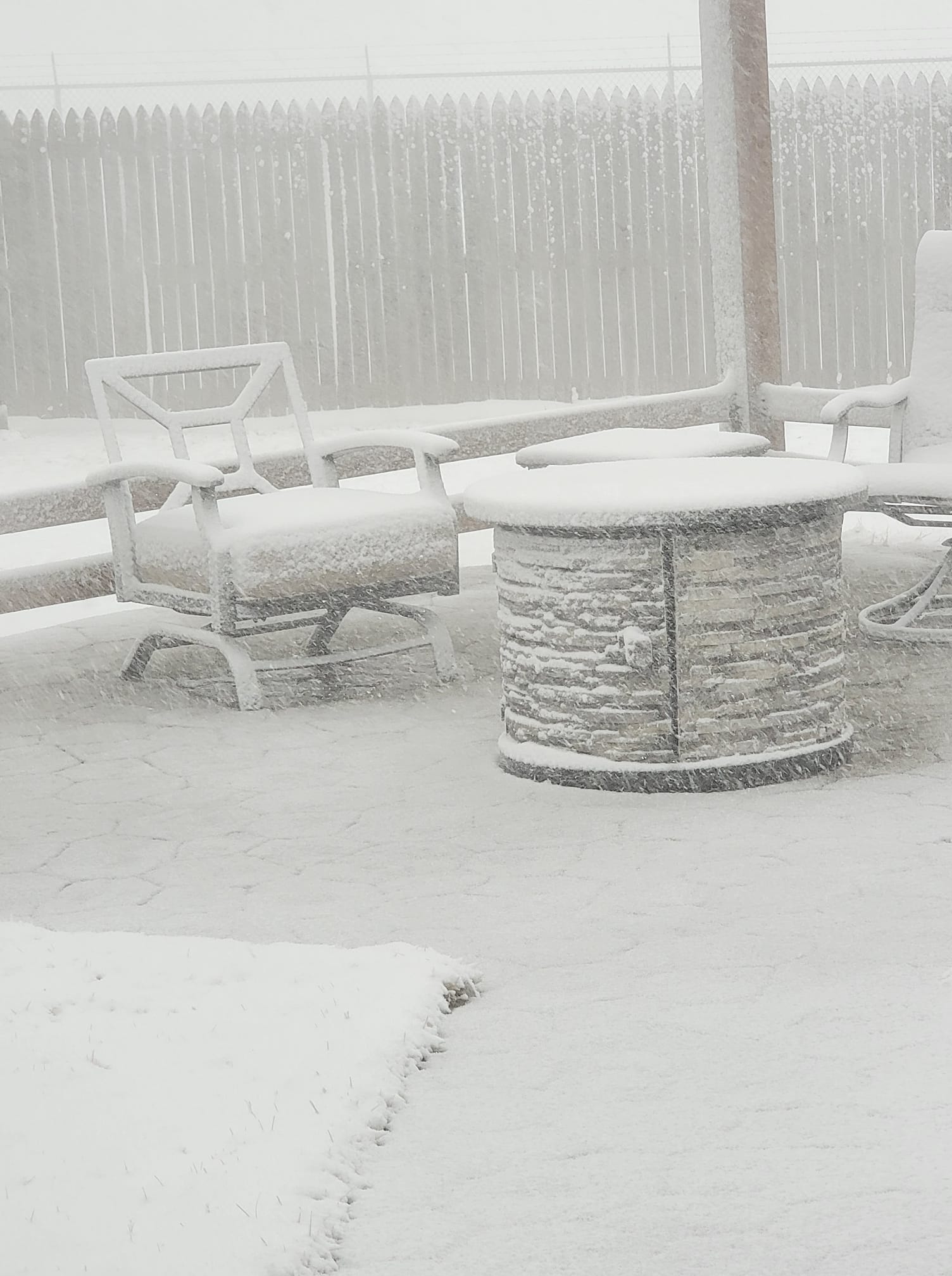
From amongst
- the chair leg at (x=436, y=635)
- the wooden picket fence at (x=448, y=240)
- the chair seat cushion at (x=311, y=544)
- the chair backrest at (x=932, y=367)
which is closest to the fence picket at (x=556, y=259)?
the wooden picket fence at (x=448, y=240)

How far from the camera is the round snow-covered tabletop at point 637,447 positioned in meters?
4.93

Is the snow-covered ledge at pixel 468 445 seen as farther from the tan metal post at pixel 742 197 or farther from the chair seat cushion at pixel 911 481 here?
the chair seat cushion at pixel 911 481

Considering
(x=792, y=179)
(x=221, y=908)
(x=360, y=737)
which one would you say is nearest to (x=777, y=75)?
(x=792, y=179)

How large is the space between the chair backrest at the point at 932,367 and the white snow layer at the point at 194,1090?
3131 mm

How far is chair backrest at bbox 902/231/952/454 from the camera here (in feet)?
16.6

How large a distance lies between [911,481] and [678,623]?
54.5 inches

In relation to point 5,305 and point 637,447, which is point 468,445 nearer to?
point 637,447

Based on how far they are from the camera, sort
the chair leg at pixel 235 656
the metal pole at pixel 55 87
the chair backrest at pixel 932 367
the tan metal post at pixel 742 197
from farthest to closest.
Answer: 1. the metal pole at pixel 55 87
2. the tan metal post at pixel 742 197
3. the chair backrest at pixel 932 367
4. the chair leg at pixel 235 656

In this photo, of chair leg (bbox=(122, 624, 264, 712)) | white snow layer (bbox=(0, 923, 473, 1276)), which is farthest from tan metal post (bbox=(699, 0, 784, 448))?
white snow layer (bbox=(0, 923, 473, 1276))

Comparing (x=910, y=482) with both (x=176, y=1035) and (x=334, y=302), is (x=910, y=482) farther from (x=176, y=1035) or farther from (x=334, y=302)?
(x=334, y=302)

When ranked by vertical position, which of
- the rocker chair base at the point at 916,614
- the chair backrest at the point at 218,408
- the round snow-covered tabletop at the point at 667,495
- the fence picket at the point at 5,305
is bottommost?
the rocker chair base at the point at 916,614

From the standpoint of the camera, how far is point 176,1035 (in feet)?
7.48

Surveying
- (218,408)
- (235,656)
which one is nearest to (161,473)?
(235,656)

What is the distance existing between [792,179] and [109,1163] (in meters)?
8.96
